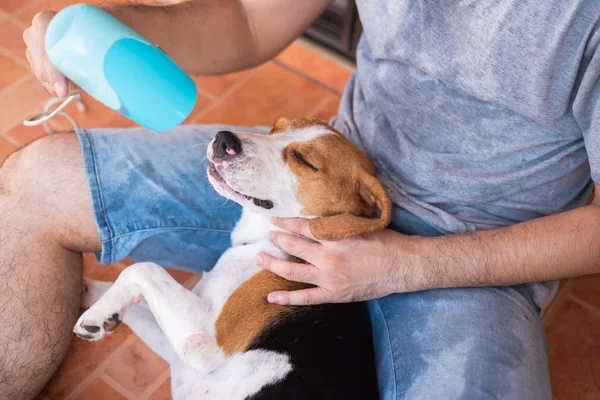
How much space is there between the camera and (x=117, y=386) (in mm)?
2119

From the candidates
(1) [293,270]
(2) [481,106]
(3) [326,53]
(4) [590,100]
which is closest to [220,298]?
(1) [293,270]

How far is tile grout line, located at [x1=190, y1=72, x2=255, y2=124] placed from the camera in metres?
2.98

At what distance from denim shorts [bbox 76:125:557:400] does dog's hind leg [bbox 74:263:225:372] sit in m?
0.12

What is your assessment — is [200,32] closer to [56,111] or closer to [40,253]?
[56,111]

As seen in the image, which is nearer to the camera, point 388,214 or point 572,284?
point 388,214

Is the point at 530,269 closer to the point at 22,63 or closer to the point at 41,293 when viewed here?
the point at 41,293

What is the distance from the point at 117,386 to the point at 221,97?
158cm

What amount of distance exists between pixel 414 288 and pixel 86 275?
1.43 meters

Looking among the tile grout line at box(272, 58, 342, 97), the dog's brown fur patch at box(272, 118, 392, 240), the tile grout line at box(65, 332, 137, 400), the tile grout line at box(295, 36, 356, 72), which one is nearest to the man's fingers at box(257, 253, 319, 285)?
the dog's brown fur patch at box(272, 118, 392, 240)

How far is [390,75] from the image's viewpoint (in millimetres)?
1706

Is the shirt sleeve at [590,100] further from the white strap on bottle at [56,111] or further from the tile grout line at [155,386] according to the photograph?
the tile grout line at [155,386]

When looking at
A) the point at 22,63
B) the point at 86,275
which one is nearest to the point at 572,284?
the point at 86,275

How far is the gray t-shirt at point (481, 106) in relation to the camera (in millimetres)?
1395

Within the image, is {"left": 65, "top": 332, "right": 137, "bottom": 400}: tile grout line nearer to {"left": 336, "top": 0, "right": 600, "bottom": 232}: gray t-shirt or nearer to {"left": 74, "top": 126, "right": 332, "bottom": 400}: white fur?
{"left": 74, "top": 126, "right": 332, "bottom": 400}: white fur
